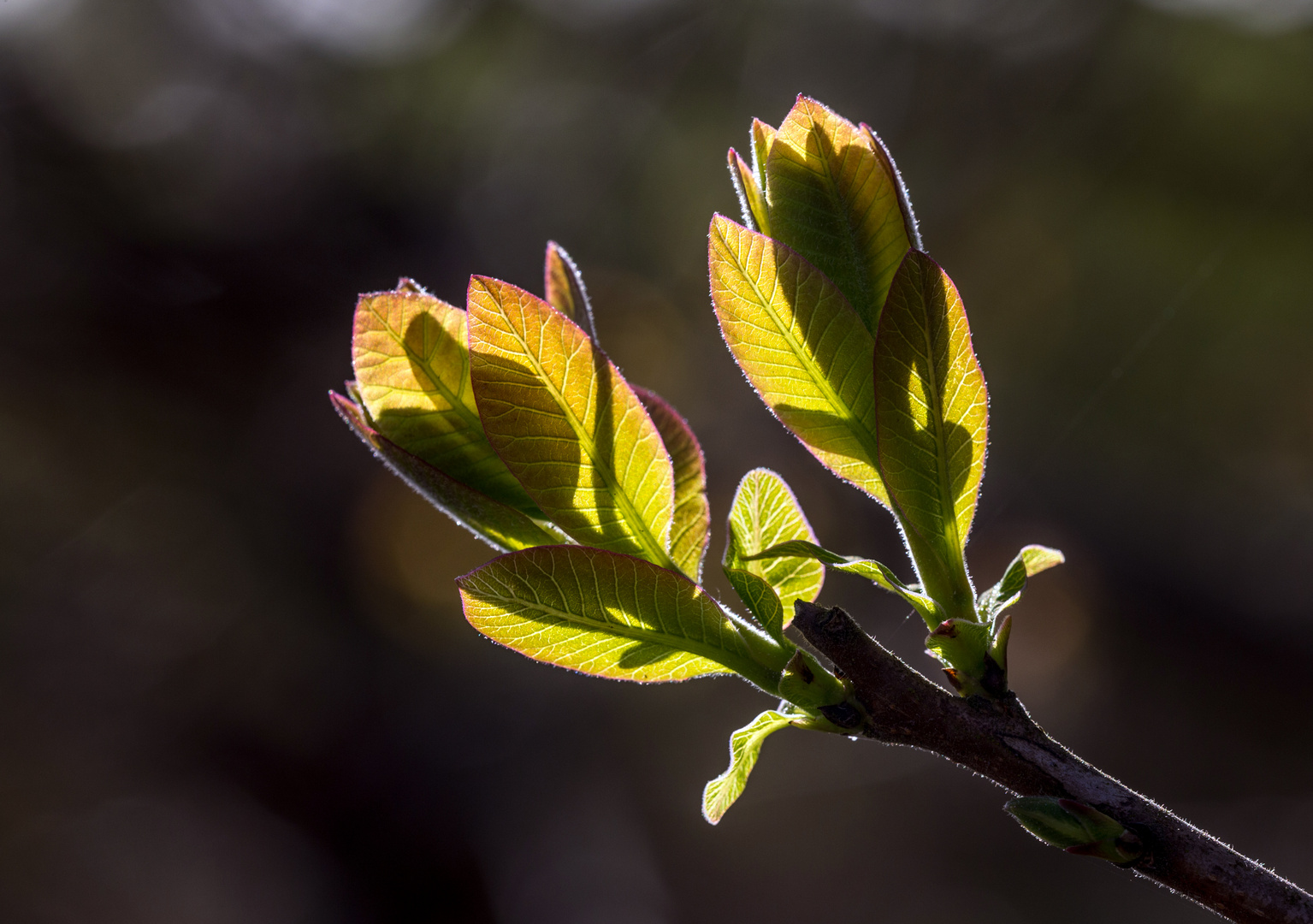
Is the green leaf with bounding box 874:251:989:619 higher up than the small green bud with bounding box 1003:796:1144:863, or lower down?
higher up

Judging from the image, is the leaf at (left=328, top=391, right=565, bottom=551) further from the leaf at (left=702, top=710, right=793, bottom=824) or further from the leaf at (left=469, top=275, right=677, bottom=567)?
the leaf at (left=702, top=710, right=793, bottom=824)

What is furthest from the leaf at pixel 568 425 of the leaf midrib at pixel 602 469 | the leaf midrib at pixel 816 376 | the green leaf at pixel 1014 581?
the green leaf at pixel 1014 581

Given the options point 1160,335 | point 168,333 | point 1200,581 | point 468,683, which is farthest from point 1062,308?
point 168,333

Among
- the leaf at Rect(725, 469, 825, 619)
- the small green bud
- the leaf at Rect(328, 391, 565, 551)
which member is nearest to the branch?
the small green bud

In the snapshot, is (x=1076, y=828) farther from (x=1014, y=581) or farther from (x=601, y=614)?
(x=601, y=614)

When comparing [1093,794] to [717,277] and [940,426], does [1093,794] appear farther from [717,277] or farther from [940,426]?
[717,277]

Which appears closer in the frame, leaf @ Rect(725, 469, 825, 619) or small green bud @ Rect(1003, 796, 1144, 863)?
small green bud @ Rect(1003, 796, 1144, 863)
